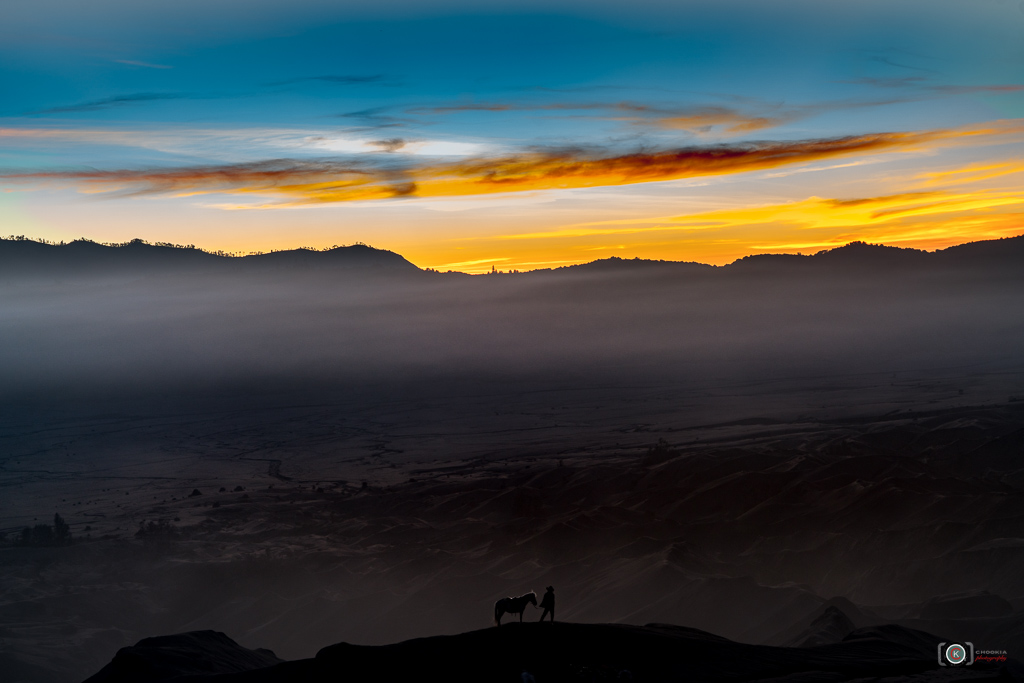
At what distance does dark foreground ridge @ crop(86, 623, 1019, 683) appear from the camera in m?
25.8

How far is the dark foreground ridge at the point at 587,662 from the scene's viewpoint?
25750 millimetres

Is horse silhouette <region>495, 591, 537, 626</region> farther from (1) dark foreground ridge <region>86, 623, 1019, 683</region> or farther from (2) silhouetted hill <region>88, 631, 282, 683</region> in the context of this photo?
(2) silhouetted hill <region>88, 631, 282, 683</region>

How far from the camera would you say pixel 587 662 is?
25.8 meters

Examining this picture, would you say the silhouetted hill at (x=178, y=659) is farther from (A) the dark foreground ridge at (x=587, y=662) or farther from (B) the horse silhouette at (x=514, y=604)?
(B) the horse silhouette at (x=514, y=604)

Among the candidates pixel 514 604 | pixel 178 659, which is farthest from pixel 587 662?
pixel 178 659

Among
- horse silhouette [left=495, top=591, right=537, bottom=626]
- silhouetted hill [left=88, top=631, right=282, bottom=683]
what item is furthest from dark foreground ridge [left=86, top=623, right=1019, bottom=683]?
horse silhouette [left=495, top=591, right=537, bottom=626]

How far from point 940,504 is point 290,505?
12017 centimetres

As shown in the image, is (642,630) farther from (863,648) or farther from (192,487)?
(192,487)

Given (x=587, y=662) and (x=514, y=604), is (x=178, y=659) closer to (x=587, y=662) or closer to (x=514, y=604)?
(x=514, y=604)

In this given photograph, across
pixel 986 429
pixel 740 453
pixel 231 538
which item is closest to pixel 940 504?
pixel 740 453

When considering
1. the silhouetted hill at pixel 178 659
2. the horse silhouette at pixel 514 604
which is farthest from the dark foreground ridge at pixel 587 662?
the horse silhouette at pixel 514 604

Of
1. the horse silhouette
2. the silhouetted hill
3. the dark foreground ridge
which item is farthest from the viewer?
the silhouetted hill

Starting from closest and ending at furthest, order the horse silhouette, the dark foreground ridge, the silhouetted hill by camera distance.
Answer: the dark foreground ridge → the horse silhouette → the silhouetted hill

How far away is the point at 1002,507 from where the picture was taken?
364 feet
